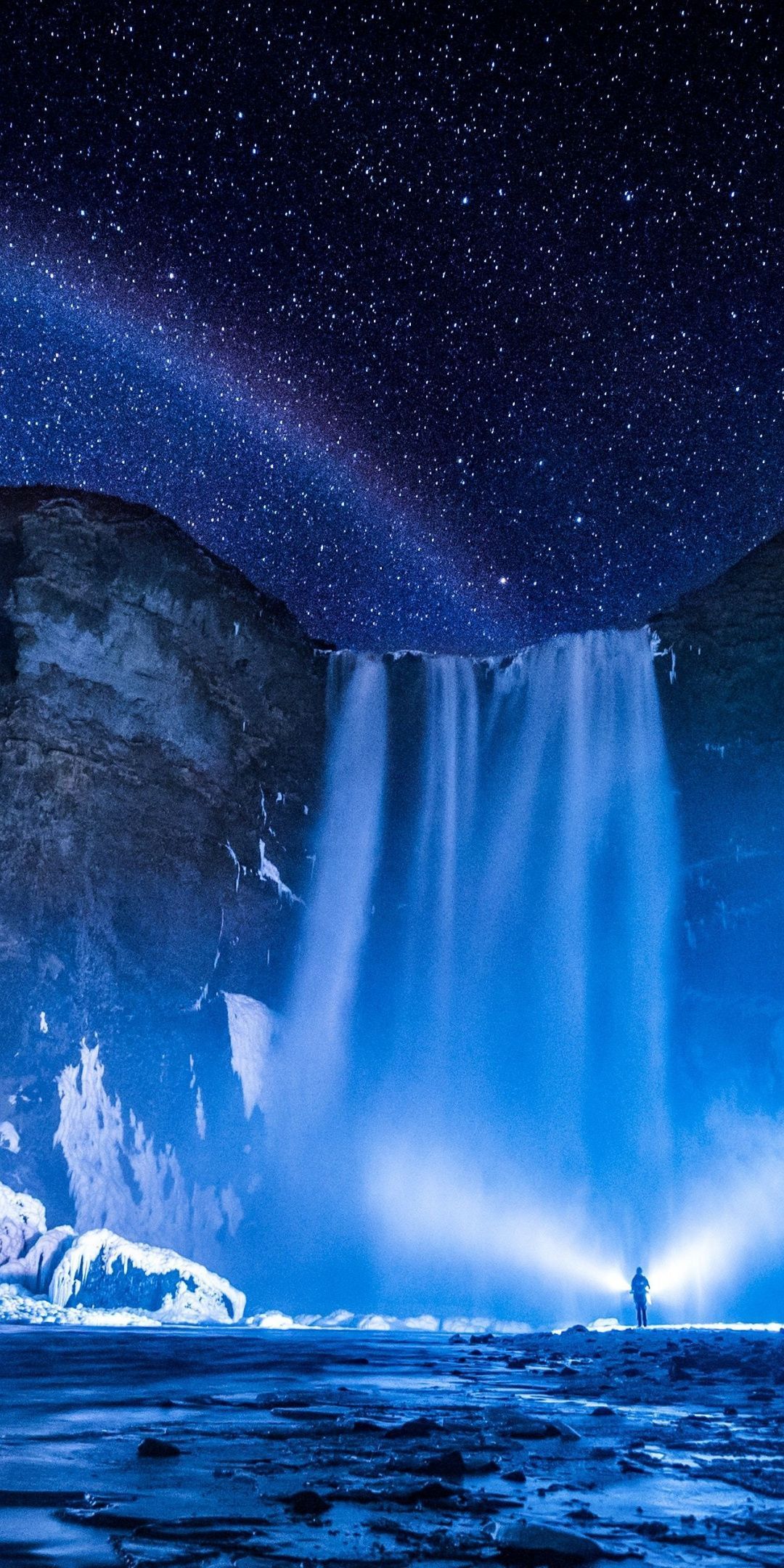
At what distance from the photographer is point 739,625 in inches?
947

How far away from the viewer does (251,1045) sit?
2598 centimetres

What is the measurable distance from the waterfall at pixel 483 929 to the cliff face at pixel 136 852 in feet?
7.19

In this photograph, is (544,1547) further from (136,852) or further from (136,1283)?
(136,852)

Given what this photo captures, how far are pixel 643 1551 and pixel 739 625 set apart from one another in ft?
76.6

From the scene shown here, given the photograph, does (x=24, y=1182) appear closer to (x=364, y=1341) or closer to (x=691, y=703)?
(x=364, y=1341)

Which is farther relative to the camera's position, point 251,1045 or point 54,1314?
point 251,1045

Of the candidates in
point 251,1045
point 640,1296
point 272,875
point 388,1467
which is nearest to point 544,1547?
point 388,1467

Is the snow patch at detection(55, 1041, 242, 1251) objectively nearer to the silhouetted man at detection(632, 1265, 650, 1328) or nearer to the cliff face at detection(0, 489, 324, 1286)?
the cliff face at detection(0, 489, 324, 1286)

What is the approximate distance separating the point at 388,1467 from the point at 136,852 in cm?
2084

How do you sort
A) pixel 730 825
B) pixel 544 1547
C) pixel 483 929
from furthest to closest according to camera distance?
pixel 483 929
pixel 730 825
pixel 544 1547

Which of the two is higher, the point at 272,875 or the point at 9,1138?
the point at 272,875

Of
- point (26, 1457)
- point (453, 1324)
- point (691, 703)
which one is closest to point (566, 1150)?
point (453, 1324)

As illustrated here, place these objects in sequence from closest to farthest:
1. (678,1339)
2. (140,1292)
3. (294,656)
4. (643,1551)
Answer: (643,1551) → (678,1339) → (140,1292) → (294,656)

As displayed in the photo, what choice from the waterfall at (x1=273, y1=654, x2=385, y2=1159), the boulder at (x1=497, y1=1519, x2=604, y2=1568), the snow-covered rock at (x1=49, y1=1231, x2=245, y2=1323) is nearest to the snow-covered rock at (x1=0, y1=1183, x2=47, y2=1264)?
the snow-covered rock at (x1=49, y1=1231, x2=245, y2=1323)
